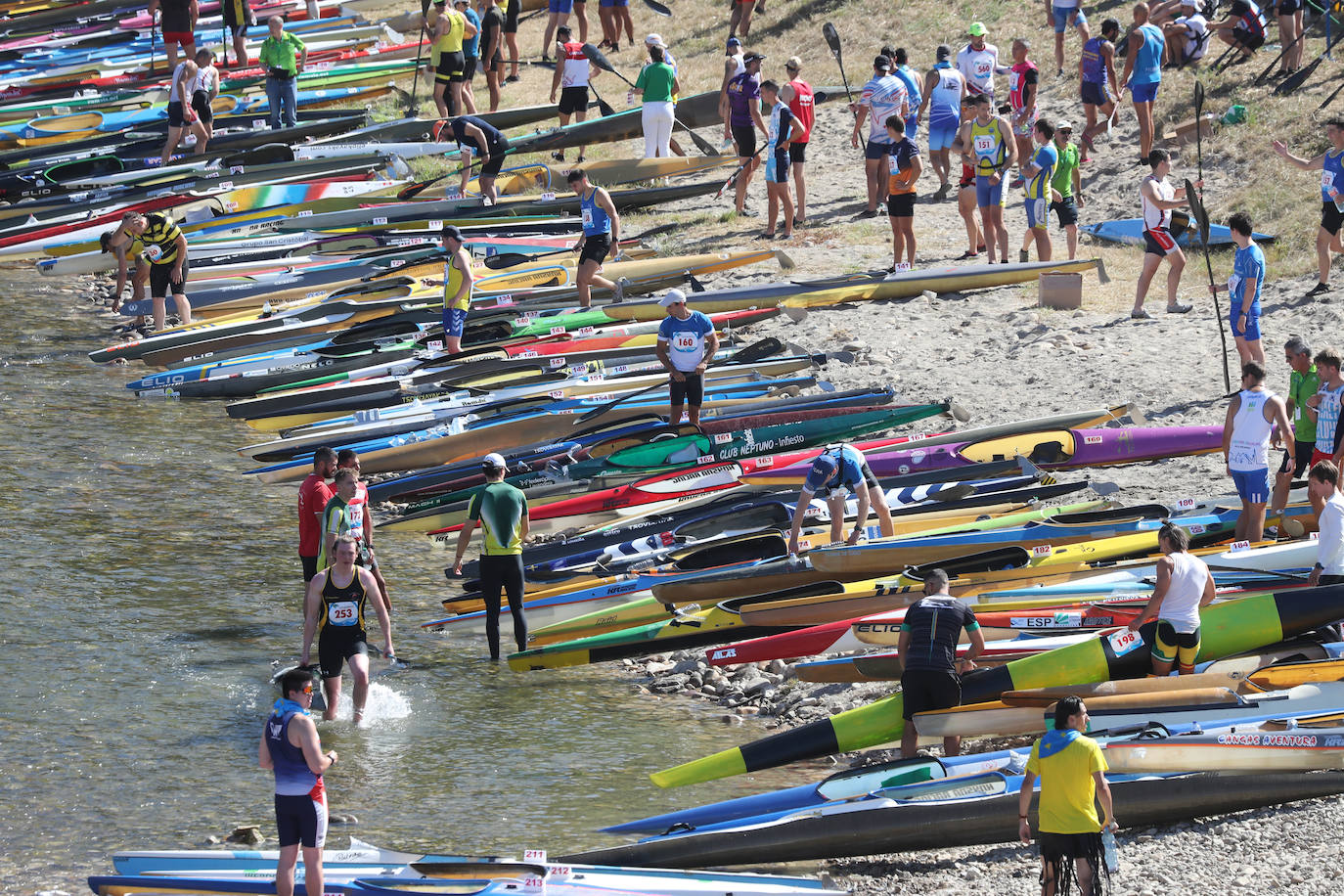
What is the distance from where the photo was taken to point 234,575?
12.9 m

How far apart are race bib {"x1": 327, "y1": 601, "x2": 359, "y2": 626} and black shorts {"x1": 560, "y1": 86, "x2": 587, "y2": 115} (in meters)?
15.1

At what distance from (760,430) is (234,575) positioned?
5.15m

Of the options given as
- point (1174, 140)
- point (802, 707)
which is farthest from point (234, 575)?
point (1174, 140)

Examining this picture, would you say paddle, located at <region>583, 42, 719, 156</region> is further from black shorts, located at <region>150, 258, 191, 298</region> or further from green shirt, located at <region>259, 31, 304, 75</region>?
black shorts, located at <region>150, 258, 191, 298</region>

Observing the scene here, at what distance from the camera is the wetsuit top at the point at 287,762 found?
763cm

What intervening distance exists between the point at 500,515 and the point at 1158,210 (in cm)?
758

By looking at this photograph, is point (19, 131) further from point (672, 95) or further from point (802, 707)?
point (802, 707)

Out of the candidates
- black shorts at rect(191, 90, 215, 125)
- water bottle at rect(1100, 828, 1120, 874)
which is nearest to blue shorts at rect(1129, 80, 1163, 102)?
water bottle at rect(1100, 828, 1120, 874)

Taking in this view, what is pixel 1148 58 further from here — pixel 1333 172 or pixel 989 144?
pixel 1333 172

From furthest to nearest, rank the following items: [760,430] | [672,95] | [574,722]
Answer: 1. [672,95]
2. [760,430]
3. [574,722]

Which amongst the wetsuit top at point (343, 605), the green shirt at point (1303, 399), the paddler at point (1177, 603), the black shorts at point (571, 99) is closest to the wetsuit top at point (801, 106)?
the black shorts at point (571, 99)

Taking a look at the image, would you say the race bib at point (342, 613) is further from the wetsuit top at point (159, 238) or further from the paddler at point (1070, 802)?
the wetsuit top at point (159, 238)

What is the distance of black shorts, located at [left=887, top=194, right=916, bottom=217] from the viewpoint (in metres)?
17.5

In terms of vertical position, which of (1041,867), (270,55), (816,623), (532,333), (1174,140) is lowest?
(1041,867)
